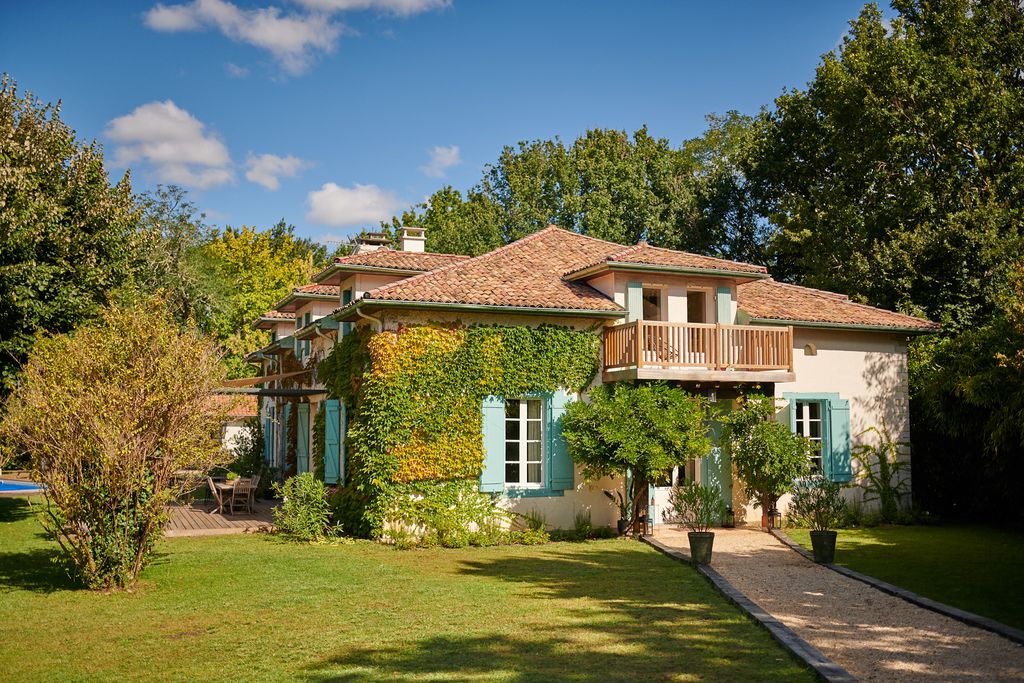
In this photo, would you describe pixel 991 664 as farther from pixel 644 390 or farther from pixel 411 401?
pixel 411 401

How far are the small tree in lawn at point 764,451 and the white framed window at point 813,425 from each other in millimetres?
1995

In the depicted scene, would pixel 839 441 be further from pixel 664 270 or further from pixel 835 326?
pixel 664 270

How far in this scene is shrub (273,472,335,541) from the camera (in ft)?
52.7

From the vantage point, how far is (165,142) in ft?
108

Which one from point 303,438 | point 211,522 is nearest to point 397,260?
point 303,438

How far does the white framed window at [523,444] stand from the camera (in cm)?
1697

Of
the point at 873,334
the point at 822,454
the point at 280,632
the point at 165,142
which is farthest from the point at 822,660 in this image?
the point at 165,142

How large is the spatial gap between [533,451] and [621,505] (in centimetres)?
208

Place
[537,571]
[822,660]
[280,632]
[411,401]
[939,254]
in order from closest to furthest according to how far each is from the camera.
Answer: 1. [822,660]
2. [280,632]
3. [537,571]
4. [411,401]
5. [939,254]

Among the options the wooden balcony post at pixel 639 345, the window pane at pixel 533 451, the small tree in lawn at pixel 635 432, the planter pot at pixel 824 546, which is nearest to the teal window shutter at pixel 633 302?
the wooden balcony post at pixel 639 345

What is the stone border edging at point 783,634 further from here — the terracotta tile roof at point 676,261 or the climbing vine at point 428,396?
the terracotta tile roof at point 676,261

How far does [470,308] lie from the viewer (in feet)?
53.5

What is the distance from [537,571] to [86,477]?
21.1ft

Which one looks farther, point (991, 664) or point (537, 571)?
point (537, 571)
